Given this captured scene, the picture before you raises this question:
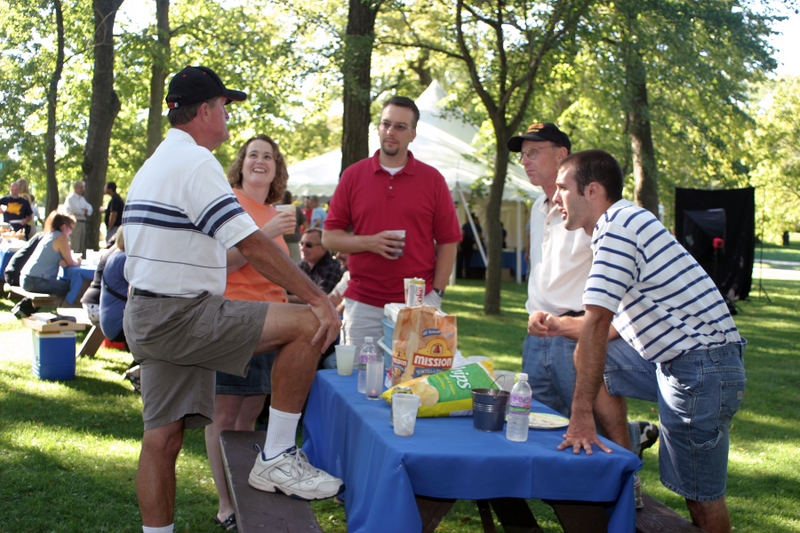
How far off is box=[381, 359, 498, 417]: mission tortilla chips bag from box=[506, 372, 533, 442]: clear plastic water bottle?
288 millimetres

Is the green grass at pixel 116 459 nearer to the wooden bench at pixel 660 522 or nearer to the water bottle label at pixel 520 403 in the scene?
the wooden bench at pixel 660 522

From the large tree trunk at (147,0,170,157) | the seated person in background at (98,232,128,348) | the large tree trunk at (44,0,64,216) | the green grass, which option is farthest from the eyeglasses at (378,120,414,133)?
the large tree trunk at (44,0,64,216)

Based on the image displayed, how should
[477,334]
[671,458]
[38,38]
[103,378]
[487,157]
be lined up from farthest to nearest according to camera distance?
1. [38,38]
2. [487,157]
3. [477,334]
4. [103,378]
5. [671,458]

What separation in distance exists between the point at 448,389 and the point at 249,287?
1368 millimetres

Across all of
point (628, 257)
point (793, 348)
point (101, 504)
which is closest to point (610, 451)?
point (628, 257)

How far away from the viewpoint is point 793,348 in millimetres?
9945

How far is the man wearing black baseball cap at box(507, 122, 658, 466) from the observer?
116 inches

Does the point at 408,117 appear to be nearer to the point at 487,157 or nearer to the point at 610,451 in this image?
the point at 610,451

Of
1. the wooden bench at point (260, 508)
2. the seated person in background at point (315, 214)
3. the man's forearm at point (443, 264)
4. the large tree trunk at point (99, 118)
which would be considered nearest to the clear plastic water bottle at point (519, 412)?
the wooden bench at point (260, 508)

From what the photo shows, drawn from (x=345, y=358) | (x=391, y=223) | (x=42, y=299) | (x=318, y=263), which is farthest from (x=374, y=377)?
(x=42, y=299)

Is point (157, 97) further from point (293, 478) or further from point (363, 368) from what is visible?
point (293, 478)

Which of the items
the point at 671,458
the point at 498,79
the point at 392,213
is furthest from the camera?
the point at 498,79

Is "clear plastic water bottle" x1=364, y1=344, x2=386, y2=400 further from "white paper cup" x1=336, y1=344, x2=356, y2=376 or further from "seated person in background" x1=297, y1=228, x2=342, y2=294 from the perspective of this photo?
"seated person in background" x1=297, y1=228, x2=342, y2=294

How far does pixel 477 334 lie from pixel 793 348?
4.61 m
